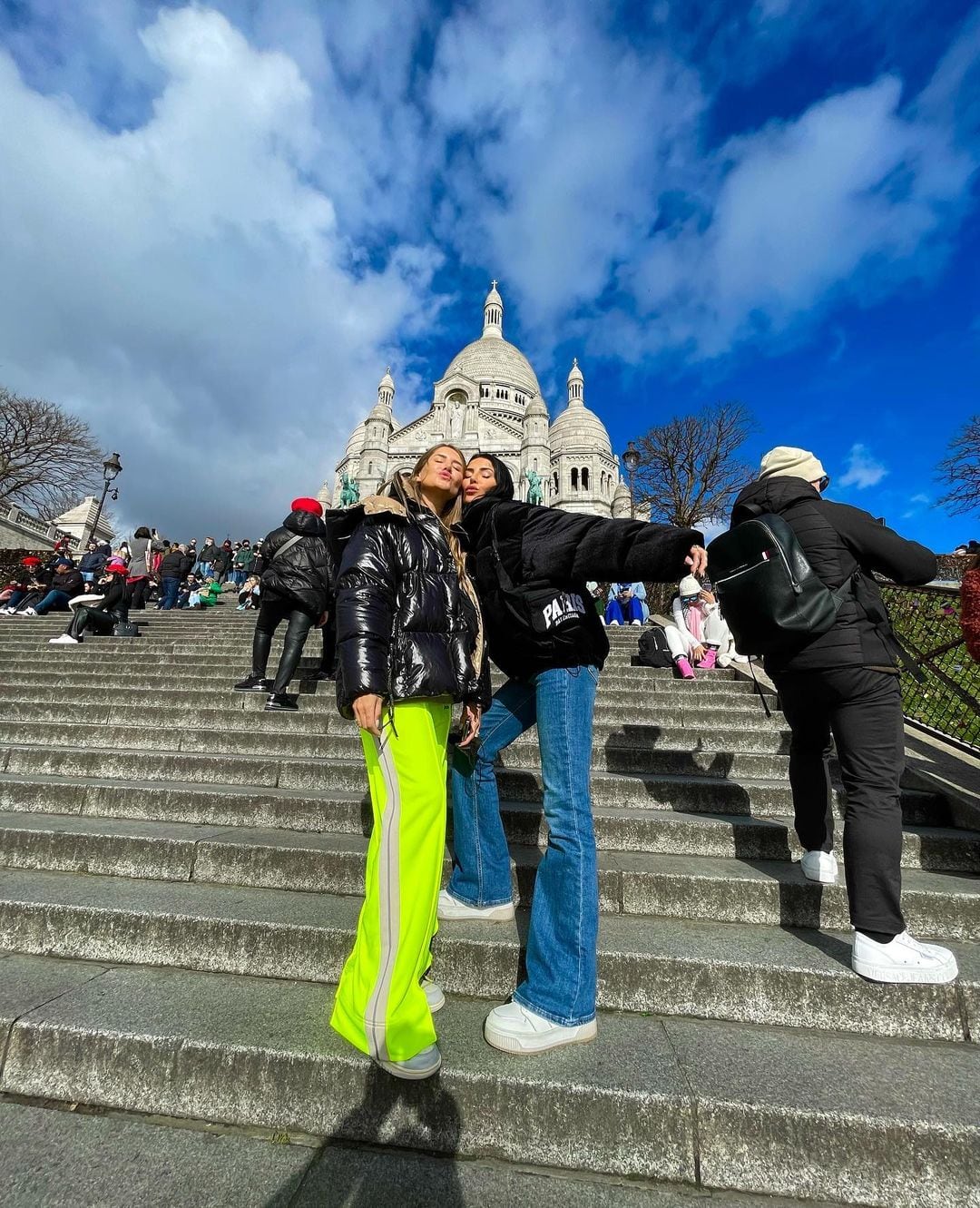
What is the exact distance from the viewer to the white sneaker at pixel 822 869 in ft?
8.66

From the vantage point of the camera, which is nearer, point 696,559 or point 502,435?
point 696,559

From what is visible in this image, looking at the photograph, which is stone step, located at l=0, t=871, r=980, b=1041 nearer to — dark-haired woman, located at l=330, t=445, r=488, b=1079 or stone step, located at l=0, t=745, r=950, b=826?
dark-haired woman, located at l=330, t=445, r=488, b=1079

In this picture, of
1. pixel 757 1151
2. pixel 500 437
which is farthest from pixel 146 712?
pixel 500 437

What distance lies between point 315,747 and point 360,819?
1.37m

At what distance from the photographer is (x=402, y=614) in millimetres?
1956

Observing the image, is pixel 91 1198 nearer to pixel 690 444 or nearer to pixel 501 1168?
pixel 501 1168

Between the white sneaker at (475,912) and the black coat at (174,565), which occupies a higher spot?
the black coat at (174,565)

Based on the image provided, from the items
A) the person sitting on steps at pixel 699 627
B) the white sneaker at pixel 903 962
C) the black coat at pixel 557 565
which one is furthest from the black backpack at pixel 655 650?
the black coat at pixel 557 565

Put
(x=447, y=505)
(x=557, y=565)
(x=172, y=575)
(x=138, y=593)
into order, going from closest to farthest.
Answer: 1. (x=557, y=565)
2. (x=447, y=505)
3. (x=138, y=593)
4. (x=172, y=575)

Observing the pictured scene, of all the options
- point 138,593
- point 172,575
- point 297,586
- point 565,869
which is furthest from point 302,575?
point 172,575

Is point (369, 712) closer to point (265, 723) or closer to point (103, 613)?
point (265, 723)

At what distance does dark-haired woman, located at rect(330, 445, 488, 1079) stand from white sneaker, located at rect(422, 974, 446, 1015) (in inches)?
14.8

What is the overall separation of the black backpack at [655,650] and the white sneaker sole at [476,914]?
202 inches

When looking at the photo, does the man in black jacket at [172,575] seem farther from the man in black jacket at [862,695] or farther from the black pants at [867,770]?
the black pants at [867,770]
